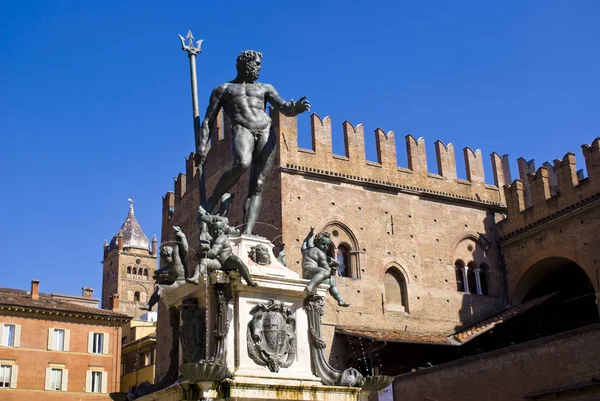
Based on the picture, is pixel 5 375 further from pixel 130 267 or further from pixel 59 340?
pixel 130 267

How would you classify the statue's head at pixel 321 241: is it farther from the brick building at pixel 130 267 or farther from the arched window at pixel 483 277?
the brick building at pixel 130 267

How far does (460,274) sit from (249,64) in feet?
69.6

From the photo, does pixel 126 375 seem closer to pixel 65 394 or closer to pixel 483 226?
pixel 65 394

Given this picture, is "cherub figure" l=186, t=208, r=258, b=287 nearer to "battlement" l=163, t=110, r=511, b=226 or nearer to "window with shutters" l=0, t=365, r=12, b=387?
"battlement" l=163, t=110, r=511, b=226

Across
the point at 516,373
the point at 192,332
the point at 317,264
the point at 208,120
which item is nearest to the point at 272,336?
the point at 192,332

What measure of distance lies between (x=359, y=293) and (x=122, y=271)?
55.5m

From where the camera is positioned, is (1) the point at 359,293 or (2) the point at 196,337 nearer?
(2) the point at 196,337

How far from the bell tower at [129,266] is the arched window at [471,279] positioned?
50.6m

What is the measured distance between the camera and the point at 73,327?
3538 centimetres

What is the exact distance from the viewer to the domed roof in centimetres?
8075

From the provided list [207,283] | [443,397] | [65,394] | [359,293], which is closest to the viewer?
[207,283]

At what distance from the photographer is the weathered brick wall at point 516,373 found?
18953 mm

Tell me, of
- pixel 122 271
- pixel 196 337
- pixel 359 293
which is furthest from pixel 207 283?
pixel 122 271

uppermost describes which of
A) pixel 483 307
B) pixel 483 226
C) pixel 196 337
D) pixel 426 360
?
pixel 483 226
